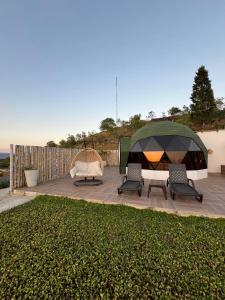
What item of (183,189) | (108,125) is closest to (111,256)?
(183,189)

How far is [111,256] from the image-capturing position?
2500 mm

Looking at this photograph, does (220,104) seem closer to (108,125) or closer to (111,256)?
(108,125)

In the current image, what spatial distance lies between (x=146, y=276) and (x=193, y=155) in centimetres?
843

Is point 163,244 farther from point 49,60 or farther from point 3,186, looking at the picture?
point 49,60

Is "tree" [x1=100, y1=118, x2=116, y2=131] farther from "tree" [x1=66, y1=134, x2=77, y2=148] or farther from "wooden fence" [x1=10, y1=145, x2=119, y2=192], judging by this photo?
"wooden fence" [x1=10, y1=145, x2=119, y2=192]

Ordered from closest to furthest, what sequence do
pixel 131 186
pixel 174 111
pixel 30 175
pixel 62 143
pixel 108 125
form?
pixel 131 186 → pixel 30 175 → pixel 62 143 → pixel 174 111 → pixel 108 125

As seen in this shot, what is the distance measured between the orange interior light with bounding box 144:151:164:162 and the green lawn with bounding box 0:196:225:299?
5.04m

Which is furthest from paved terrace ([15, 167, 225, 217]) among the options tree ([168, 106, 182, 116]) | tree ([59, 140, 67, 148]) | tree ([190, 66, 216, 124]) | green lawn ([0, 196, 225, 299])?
tree ([168, 106, 182, 116])

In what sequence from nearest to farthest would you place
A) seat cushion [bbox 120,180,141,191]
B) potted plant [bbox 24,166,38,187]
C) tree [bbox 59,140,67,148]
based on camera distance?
1. seat cushion [bbox 120,180,141,191]
2. potted plant [bbox 24,166,38,187]
3. tree [bbox 59,140,67,148]

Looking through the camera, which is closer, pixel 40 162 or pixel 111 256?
pixel 111 256

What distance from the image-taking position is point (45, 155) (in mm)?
7793

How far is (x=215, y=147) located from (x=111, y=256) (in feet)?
41.7

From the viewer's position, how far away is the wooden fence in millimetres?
6230

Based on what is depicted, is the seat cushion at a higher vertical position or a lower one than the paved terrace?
higher
